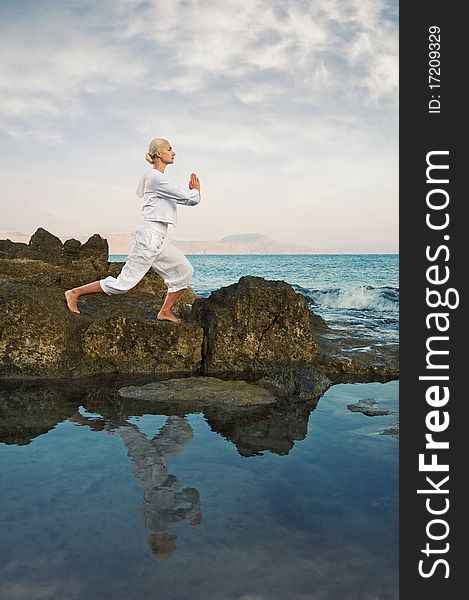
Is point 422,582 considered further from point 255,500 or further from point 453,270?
point 453,270

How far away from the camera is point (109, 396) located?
17.9 ft

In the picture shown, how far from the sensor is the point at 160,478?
11.2ft

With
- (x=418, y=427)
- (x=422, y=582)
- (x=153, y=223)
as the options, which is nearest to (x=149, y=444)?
(x=418, y=427)

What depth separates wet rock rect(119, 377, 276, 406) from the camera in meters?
5.30

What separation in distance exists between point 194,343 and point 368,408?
2.51 m

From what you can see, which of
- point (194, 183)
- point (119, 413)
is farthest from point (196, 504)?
point (194, 183)

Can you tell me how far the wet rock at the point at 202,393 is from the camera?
5305mm

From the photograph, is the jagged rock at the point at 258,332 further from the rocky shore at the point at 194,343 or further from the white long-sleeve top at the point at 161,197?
the white long-sleeve top at the point at 161,197

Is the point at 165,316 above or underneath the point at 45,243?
underneath

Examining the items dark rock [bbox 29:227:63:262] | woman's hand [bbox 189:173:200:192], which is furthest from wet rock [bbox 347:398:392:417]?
dark rock [bbox 29:227:63:262]

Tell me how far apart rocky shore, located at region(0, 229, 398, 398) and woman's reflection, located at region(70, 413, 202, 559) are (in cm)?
184

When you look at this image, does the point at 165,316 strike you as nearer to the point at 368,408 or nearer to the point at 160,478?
the point at 368,408

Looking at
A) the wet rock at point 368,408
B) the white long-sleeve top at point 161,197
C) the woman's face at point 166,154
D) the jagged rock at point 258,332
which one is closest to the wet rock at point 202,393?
the wet rock at point 368,408

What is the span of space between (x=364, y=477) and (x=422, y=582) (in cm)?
112
